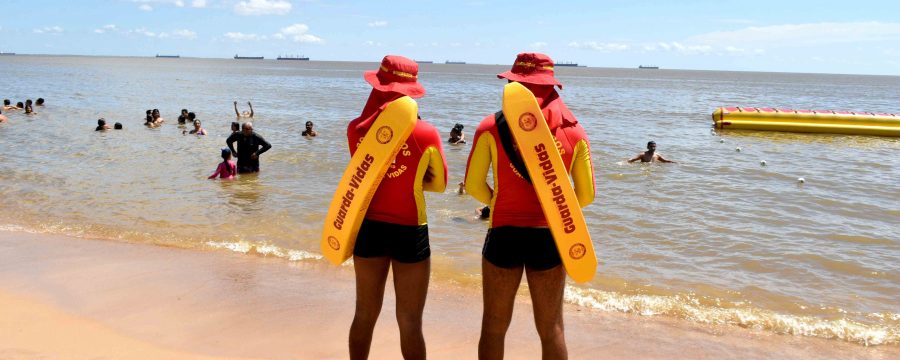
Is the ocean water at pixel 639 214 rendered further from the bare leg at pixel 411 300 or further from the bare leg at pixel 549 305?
the bare leg at pixel 411 300

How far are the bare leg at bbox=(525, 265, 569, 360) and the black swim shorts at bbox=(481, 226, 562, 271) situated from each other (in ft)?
0.16

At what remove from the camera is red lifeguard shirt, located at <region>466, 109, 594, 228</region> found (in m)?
3.12

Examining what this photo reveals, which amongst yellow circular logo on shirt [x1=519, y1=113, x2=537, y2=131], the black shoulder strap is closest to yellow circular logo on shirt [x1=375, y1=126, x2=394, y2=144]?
the black shoulder strap

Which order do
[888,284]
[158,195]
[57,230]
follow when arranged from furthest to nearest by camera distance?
1. [158,195]
2. [57,230]
3. [888,284]

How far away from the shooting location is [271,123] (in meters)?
24.1

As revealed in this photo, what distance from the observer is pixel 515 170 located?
3111 mm

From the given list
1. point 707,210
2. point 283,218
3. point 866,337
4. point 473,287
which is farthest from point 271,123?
point 866,337

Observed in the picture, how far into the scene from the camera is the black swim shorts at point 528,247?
124 inches

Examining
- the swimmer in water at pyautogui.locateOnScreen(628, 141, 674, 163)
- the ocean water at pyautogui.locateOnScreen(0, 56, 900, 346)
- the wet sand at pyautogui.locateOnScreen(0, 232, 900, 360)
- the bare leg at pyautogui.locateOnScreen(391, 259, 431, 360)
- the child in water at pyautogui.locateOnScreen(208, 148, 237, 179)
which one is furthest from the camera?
the swimmer in water at pyautogui.locateOnScreen(628, 141, 674, 163)

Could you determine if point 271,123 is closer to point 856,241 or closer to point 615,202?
point 615,202

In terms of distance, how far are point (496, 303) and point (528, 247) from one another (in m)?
0.35

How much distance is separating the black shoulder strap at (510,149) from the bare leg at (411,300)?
680mm

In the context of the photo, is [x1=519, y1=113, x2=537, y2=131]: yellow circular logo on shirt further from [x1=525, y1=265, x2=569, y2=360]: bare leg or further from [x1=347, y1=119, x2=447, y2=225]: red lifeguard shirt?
[x1=525, y1=265, x2=569, y2=360]: bare leg

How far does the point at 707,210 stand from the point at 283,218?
6540 mm
